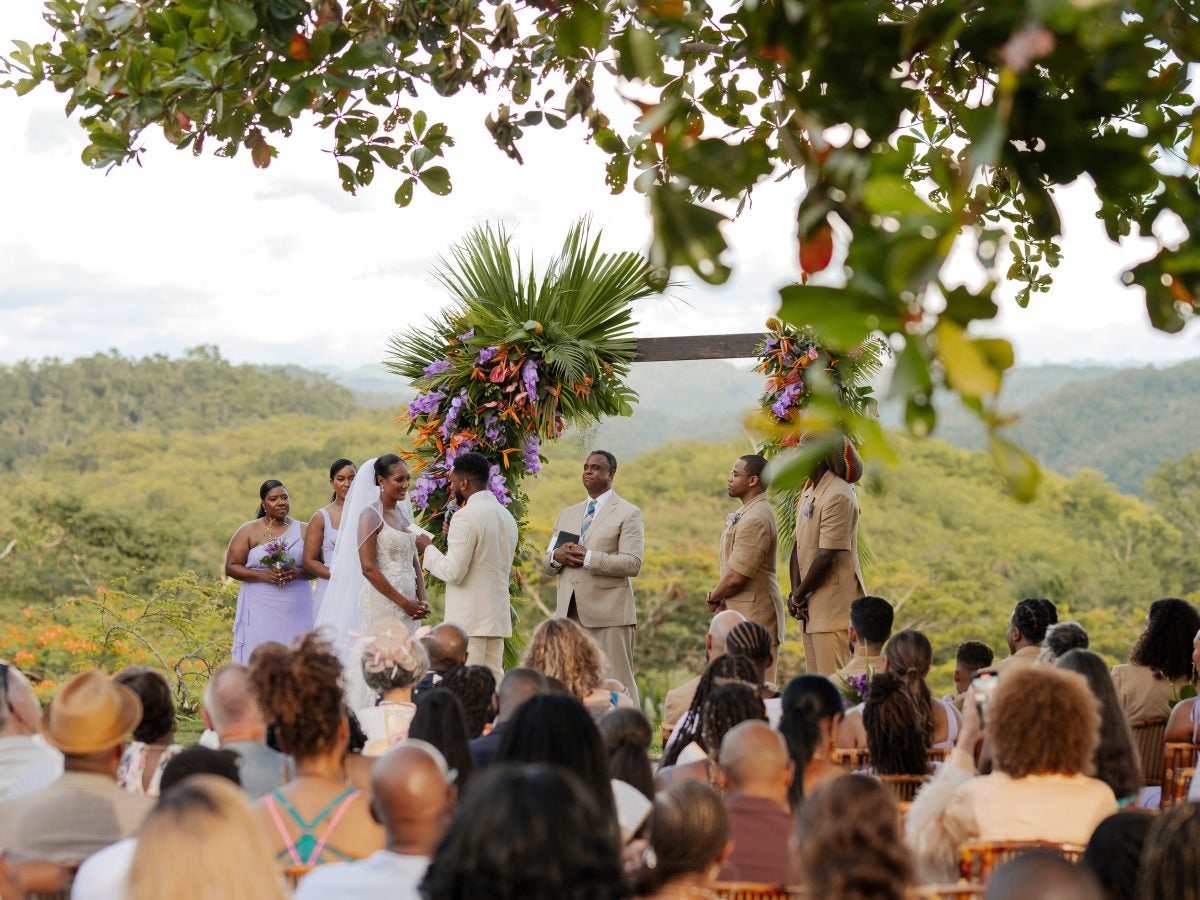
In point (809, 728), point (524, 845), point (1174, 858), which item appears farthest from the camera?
point (809, 728)

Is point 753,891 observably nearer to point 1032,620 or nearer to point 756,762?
point 756,762

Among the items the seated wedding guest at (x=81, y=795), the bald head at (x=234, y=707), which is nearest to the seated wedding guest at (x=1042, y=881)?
the seated wedding guest at (x=81, y=795)

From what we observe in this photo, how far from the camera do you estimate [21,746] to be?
432 centimetres

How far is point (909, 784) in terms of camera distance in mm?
4961

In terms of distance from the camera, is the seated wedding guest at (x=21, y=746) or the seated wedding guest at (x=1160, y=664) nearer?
the seated wedding guest at (x=21, y=746)

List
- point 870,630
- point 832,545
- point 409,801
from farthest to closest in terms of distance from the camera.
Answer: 1. point 832,545
2. point 870,630
3. point 409,801

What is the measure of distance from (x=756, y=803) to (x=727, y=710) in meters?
0.80

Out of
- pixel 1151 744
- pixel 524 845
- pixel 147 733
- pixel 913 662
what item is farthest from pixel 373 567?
pixel 524 845

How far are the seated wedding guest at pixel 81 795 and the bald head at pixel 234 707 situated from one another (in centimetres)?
56

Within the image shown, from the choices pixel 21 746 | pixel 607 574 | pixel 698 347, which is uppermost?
pixel 698 347

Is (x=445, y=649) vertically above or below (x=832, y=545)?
below

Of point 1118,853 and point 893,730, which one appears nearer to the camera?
point 1118,853

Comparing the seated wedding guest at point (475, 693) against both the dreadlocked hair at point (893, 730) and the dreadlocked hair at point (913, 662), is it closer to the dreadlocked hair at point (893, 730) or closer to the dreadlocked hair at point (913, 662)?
the dreadlocked hair at point (893, 730)

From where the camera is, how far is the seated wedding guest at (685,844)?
9.96 ft
